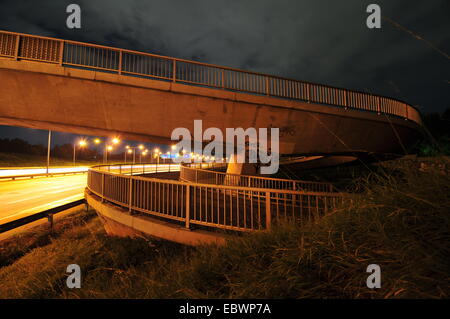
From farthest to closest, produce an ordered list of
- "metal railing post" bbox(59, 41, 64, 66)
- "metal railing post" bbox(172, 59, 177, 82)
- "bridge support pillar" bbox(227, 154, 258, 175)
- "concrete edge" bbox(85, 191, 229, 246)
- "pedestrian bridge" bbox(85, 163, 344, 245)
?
"bridge support pillar" bbox(227, 154, 258, 175)
"metal railing post" bbox(172, 59, 177, 82)
"metal railing post" bbox(59, 41, 64, 66)
"concrete edge" bbox(85, 191, 229, 246)
"pedestrian bridge" bbox(85, 163, 344, 245)

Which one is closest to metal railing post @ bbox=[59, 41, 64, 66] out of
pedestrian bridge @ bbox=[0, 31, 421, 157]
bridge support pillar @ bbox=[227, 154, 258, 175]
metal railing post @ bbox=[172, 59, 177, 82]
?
pedestrian bridge @ bbox=[0, 31, 421, 157]

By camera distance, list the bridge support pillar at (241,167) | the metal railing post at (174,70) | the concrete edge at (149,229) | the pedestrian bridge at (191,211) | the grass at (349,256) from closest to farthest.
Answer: the grass at (349,256)
the pedestrian bridge at (191,211)
the concrete edge at (149,229)
the metal railing post at (174,70)
the bridge support pillar at (241,167)

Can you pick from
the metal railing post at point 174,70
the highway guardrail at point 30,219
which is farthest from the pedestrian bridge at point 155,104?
the highway guardrail at point 30,219

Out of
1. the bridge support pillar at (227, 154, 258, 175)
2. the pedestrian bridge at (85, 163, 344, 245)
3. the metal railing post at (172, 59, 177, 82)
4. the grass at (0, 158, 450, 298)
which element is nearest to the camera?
the grass at (0, 158, 450, 298)

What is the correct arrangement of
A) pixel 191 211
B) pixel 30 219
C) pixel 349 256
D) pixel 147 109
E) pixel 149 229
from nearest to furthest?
pixel 349 256, pixel 149 229, pixel 191 211, pixel 30 219, pixel 147 109

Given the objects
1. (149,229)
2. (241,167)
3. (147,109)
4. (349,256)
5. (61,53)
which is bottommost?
(149,229)

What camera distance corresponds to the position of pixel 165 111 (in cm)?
969

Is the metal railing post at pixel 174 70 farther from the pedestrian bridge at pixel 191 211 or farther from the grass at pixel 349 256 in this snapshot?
the grass at pixel 349 256

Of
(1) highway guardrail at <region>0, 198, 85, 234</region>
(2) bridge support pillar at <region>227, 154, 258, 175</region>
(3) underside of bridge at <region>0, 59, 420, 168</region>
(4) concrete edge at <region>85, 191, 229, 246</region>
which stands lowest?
(1) highway guardrail at <region>0, 198, 85, 234</region>

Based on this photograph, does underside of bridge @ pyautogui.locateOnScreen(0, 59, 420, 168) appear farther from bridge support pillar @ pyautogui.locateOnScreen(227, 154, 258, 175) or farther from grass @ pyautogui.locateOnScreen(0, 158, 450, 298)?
grass @ pyautogui.locateOnScreen(0, 158, 450, 298)

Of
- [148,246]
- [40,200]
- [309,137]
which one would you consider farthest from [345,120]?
[40,200]

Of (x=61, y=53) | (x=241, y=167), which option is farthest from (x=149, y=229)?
(x=241, y=167)

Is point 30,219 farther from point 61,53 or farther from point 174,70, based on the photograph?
point 174,70
